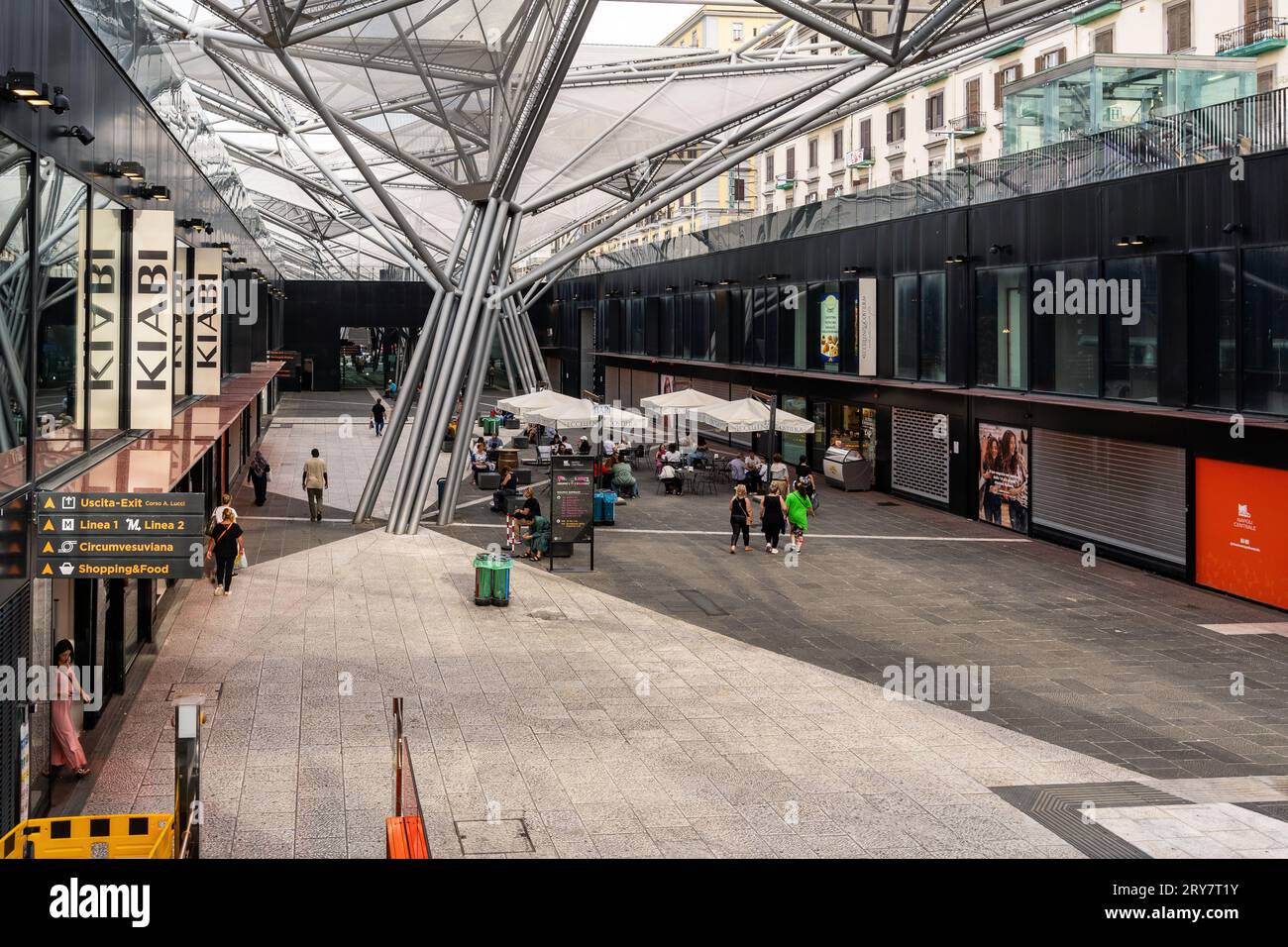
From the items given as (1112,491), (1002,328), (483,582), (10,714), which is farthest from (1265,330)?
(10,714)

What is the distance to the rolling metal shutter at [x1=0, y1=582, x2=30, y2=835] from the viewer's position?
8.91 metres

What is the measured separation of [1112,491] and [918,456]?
8717 mm

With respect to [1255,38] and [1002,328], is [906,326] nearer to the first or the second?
[1002,328]

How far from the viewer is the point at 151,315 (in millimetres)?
13875

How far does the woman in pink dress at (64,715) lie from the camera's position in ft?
35.6

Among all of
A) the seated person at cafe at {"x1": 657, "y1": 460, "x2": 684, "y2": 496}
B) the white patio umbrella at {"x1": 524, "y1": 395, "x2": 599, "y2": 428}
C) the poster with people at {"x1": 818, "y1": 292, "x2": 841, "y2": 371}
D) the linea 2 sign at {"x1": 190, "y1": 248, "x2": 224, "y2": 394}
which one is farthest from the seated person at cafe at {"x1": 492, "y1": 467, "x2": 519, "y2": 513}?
the linea 2 sign at {"x1": 190, "y1": 248, "x2": 224, "y2": 394}

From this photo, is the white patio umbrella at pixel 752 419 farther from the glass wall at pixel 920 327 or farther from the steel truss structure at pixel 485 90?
the steel truss structure at pixel 485 90

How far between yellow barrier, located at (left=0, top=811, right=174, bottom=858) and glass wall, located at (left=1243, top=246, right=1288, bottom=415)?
17.8 metres

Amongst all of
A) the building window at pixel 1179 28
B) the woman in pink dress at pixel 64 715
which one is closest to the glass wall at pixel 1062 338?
the woman in pink dress at pixel 64 715

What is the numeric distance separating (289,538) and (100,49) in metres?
15.2

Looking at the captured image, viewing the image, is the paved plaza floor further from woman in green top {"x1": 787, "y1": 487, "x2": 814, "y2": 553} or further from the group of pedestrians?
the group of pedestrians

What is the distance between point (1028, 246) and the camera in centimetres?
2667

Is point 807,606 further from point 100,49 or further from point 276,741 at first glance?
point 100,49
